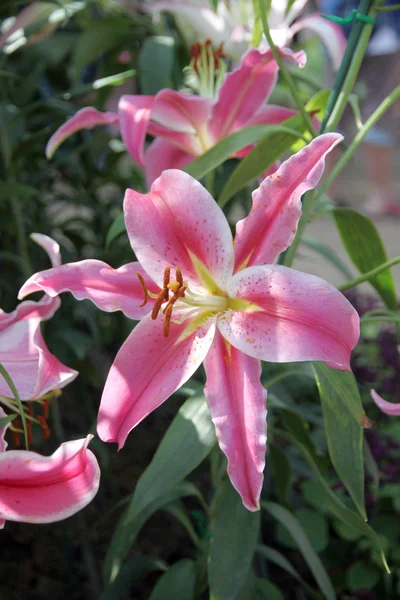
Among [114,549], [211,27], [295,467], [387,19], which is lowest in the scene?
[387,19]

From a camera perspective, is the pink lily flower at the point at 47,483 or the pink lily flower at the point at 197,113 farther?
the pink lily flower at the point at 197,113

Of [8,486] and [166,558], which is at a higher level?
[8,486]

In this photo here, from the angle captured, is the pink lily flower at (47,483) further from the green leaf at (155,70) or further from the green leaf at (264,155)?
the green leaf at (155,70)

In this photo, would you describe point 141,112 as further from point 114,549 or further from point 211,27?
point 114,549

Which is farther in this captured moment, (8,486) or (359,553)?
(359,553)

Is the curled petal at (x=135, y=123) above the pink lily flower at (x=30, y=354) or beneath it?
above

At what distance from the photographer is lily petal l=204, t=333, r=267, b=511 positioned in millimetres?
459

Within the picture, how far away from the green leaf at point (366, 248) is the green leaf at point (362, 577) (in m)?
0.62

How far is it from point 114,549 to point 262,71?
21.1 inches

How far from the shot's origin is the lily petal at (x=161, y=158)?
2.40ft

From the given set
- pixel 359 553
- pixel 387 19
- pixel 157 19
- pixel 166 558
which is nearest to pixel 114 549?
pixel 166 558

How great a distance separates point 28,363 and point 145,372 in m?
0.10

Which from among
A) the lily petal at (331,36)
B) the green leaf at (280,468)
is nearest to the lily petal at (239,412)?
the green leaf at (280,468)

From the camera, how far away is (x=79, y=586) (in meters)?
1.20
